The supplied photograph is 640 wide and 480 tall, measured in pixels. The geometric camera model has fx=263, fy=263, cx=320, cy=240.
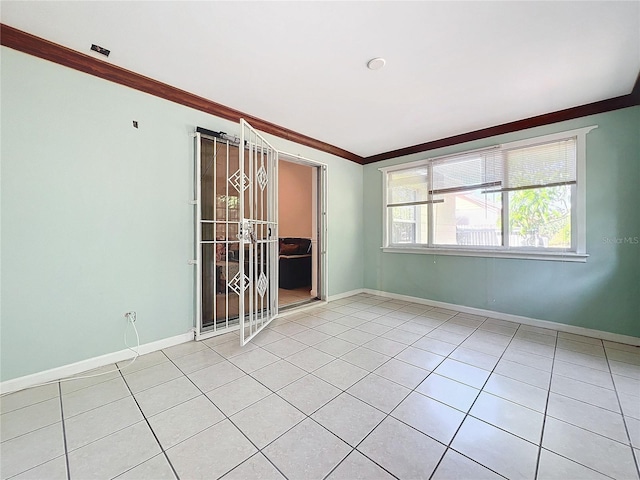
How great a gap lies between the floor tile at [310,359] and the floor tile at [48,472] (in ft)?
4.85

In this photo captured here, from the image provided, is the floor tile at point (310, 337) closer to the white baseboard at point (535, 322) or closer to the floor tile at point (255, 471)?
the floor tile at point (255, 471)

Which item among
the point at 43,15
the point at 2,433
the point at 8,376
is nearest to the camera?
the point at 2,433

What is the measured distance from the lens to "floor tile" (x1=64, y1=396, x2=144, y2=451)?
4.87 feet

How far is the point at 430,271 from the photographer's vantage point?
428cm

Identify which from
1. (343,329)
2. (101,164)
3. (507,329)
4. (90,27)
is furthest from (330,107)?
(507,329)

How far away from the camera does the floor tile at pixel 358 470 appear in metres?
1.24

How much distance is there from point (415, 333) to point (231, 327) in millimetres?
2182

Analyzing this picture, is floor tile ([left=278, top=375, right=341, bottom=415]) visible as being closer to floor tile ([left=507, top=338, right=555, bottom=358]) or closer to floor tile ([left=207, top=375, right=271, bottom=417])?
floor tile ([left=207, top=375, right=271, bottom=417])

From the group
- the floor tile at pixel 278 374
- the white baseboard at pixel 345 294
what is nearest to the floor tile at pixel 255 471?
the floor tile at pixel 278 374

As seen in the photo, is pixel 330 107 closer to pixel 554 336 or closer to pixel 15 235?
pixel 15 235

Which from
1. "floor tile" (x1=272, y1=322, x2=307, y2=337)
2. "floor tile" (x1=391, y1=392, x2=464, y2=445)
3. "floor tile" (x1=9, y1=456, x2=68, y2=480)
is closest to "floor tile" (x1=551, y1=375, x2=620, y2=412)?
"floor tile" (x1=391, y1=392, x2=464, y2=445)

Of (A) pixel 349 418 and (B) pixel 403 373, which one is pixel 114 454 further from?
(B) pixel 403 373

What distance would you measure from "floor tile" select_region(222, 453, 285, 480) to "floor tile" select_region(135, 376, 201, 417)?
757mm

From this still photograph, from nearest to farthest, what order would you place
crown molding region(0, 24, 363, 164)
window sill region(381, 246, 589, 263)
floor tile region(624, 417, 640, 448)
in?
1. floor tile region(624, 417, 640, 448)
2. crown molding region(0, 24, 363, 164)
3. window sill region(381, 246, 589, 263)
